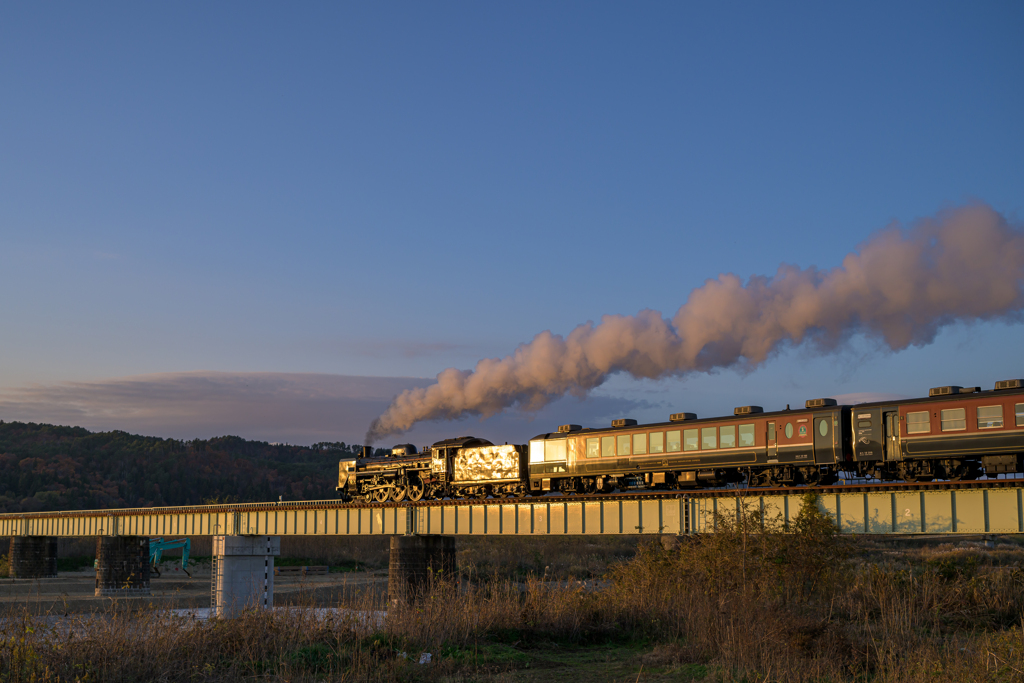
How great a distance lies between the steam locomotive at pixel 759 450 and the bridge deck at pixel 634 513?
1.09 meters

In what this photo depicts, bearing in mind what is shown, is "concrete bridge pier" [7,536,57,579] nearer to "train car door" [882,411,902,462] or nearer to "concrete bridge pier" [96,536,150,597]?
"concrete bridge pier" [96,536,150,597]

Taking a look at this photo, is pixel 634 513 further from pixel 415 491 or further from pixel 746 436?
pixel 415 491

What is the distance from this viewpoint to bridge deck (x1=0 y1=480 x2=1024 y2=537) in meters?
25.7

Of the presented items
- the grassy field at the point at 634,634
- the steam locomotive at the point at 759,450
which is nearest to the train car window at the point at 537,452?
the steam locomotive at the point at 759,450

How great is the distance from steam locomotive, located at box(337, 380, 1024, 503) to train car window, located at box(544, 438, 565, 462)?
0.17 feet

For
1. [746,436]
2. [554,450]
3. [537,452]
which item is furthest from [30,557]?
[746,436]

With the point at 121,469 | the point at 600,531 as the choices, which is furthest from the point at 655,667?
the point at 121,469

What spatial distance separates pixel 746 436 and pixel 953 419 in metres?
6.80

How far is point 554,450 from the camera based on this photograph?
37.3 meters

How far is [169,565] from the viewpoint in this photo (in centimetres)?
10662

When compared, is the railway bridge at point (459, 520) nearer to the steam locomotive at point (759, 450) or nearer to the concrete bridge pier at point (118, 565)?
the concrete bridge pier at point (118, 565)

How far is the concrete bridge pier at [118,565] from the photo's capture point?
67.6m

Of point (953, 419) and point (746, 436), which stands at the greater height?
point (953, 419)

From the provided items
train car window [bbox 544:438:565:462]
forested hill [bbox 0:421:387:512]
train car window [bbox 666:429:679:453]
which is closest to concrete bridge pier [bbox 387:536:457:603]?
train car window [bbox 544:438:565:462]
